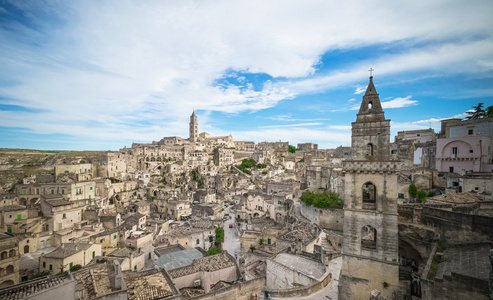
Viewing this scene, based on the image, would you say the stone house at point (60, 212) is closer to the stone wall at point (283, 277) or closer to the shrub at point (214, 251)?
the shrub at point (214, 251)

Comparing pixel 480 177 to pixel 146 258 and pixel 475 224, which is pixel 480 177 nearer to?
pixel 475 224

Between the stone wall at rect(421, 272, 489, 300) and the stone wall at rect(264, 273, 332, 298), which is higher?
the stone wall at rect(421, 272, 489, 300)

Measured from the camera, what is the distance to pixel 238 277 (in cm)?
1677

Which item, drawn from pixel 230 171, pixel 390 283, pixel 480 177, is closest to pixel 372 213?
pixel 390 283

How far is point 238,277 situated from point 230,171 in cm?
5175

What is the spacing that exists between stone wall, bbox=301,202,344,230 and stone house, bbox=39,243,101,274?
2326cm

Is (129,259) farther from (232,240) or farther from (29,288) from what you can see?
(232,240)

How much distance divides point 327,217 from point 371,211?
13.8 m

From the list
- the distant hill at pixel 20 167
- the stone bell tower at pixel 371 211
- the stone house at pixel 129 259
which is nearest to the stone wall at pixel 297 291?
the stone bell tower at pixel 371 211

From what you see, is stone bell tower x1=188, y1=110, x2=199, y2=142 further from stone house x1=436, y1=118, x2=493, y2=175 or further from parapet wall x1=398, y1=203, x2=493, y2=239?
parapet wall x1=398, y1=203, x2=493, y2=239

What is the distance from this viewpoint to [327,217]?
23.6 meters

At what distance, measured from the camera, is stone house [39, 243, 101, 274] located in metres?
20.0

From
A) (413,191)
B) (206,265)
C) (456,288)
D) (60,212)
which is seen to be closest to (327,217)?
(413,191)

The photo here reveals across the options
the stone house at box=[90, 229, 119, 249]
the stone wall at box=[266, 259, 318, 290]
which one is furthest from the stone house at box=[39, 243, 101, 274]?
the stone wall at box=[266, 259, 318, 290]
